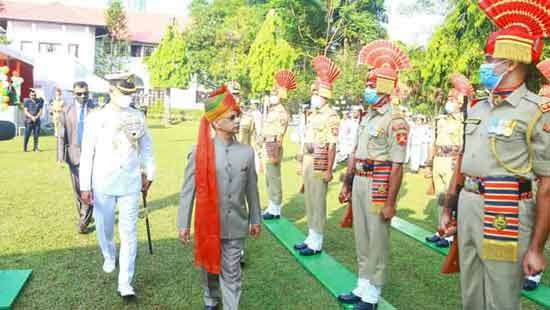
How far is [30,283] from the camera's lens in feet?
15.4

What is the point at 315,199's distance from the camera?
6141 millimetres

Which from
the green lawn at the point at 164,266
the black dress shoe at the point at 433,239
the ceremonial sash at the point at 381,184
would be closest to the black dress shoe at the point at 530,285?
the green lawn at the point at 164,266

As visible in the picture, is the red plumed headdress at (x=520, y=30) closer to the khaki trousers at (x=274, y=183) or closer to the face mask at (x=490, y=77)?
the face mask at (x=490, y=77)

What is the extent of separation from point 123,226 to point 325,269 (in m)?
2.43

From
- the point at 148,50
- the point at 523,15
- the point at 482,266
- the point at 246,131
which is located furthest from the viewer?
the point at 148,50

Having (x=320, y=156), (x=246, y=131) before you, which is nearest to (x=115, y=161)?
(x=320, y=156)

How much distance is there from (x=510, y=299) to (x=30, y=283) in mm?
4387

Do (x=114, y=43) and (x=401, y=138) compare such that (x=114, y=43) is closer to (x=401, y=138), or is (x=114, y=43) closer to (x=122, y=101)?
(x=122, y=101)

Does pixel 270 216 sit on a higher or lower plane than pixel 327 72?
lower

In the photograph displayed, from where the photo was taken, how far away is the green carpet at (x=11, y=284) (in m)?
4.20

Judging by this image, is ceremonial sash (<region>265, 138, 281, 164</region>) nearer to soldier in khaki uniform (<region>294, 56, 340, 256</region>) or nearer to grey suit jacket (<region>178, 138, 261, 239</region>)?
soldier in khaki uniform (<region>294, 56, 340, 256</region>)

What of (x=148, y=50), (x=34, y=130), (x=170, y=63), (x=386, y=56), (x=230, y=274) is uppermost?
(x=148, y=50)

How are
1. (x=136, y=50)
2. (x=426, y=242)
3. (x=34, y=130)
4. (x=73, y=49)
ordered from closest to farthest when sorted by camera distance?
(x=426, y=242) → (x=34, y=130) → (x=73, y=49) → (x=136, y=50)

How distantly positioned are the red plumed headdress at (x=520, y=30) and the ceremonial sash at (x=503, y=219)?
0.76m
